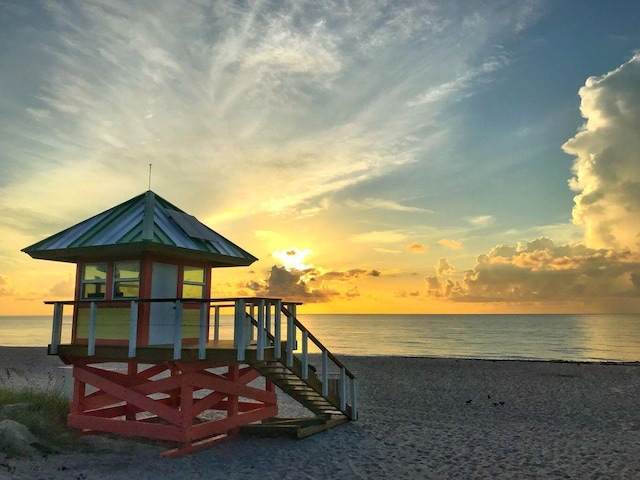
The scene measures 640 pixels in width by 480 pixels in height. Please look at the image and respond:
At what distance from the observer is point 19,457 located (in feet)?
30.3

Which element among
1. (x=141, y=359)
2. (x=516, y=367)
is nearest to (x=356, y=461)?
(x=141, y=359)

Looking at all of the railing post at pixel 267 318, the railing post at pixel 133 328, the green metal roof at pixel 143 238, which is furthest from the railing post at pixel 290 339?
the railing post at pixel 133 328

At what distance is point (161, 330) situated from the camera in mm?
11297

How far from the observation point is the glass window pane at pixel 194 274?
1220 cm

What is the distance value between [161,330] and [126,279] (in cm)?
140

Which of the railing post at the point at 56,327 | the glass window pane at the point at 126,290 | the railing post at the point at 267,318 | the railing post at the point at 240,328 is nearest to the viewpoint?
the railing post at the point at 240,328

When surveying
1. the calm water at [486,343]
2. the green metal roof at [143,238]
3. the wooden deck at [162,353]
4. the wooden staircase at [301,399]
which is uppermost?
the green metal roof at [143,238]

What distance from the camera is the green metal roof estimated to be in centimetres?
1084

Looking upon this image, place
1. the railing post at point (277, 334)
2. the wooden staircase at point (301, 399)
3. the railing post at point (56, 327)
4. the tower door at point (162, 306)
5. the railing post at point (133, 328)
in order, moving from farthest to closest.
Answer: the wooden staircase at point (301, 399), the railing post at point (56, 327), the tower door at point (162, 306), the railing post at point (277, 334), the railing post at point (133, 328)

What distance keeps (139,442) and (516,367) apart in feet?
87.3

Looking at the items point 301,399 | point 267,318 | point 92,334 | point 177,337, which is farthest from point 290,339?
point 92,334

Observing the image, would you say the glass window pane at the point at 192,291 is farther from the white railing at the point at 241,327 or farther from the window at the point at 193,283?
the white railing at the point at 241,327

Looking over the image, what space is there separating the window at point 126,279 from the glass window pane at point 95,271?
364 millimetres

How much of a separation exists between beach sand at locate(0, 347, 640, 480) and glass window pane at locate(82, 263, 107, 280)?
3666 millimetres
